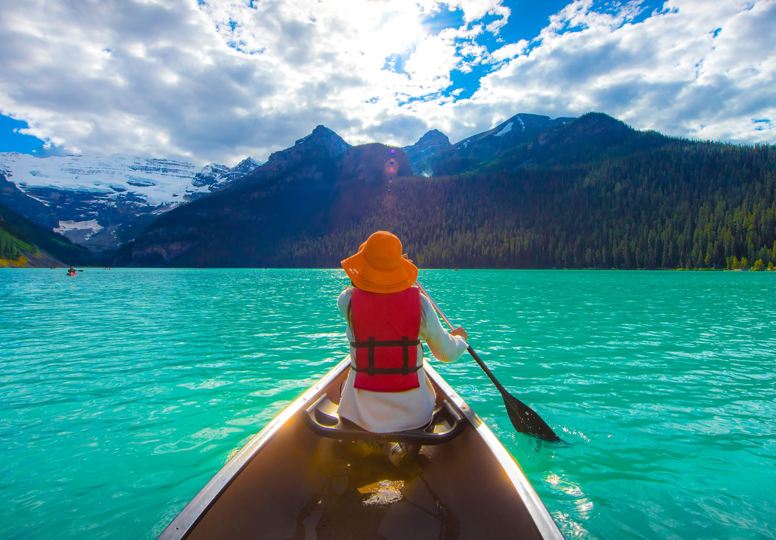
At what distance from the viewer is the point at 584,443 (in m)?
7.81

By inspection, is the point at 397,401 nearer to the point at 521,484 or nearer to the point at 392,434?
the point at 392,434

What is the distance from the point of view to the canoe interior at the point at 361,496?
4051 millimetres

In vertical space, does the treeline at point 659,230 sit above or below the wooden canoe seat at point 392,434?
above

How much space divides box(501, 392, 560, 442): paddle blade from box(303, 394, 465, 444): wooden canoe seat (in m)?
2.65

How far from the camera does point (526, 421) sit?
8.04m

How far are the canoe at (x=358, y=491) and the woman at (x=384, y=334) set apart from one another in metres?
0.37

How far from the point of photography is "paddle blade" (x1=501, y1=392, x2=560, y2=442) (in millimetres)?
7902

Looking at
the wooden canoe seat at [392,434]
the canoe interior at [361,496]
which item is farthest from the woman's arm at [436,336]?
the canoe interior at [361,496]

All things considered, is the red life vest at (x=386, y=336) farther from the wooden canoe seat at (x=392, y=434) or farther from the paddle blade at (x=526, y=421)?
the paddle blade at (x=526, y=421)

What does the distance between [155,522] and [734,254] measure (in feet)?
531

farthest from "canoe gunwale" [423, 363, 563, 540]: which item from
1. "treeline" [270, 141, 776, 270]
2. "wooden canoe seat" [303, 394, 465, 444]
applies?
"treeline" [270, 141, 776, 270]

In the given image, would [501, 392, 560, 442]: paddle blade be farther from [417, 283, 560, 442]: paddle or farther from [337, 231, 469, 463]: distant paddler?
[337, 231, 469, 463]: distant paddler

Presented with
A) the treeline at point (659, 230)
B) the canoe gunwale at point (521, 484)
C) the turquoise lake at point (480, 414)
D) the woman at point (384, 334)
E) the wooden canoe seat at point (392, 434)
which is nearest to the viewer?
the canoe gunwale at point (521, 484)

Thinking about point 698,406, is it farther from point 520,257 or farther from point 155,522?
point 520,257
